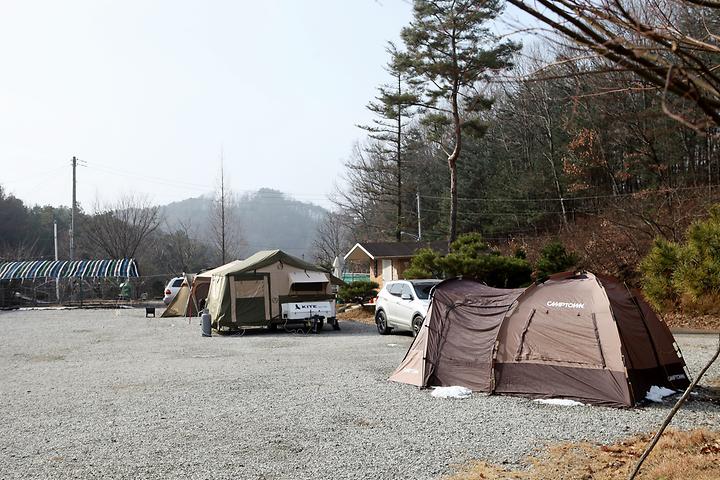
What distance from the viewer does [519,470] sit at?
6047 mm

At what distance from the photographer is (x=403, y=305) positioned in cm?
1805

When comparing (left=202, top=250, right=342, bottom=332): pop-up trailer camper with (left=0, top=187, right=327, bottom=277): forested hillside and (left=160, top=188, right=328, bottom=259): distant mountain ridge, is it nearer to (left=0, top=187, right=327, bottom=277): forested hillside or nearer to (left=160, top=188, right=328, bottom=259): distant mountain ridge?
(left=0, top=187, right=327, bottom=277): forested hillside

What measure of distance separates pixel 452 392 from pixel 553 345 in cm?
155

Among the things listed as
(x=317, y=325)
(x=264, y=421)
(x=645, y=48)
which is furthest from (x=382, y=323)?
(x=645, y=48)

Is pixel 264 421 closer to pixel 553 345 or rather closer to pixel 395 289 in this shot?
pixel 553 345

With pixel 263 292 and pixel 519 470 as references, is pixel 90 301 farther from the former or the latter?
pixel 519 470

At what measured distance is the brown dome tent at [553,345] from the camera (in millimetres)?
8961

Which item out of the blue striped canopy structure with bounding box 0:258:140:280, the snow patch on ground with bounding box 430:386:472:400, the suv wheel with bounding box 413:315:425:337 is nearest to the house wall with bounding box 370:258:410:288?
the blue striped canopy structure with bounding box 0:258:140:280

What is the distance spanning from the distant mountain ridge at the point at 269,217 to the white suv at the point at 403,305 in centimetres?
11924

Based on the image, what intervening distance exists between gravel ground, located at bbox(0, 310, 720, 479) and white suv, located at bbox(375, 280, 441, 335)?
11.2 ft

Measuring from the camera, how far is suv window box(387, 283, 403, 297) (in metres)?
18.6

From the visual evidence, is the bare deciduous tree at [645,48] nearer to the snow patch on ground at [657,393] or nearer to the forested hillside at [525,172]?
the snow patch on ground at [657,393]

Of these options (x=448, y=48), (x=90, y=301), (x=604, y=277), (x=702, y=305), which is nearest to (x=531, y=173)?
(x=448, y=48)

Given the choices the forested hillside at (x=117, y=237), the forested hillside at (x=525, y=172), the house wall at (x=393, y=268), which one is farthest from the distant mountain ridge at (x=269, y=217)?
the house wall at (x=393, y=268)
